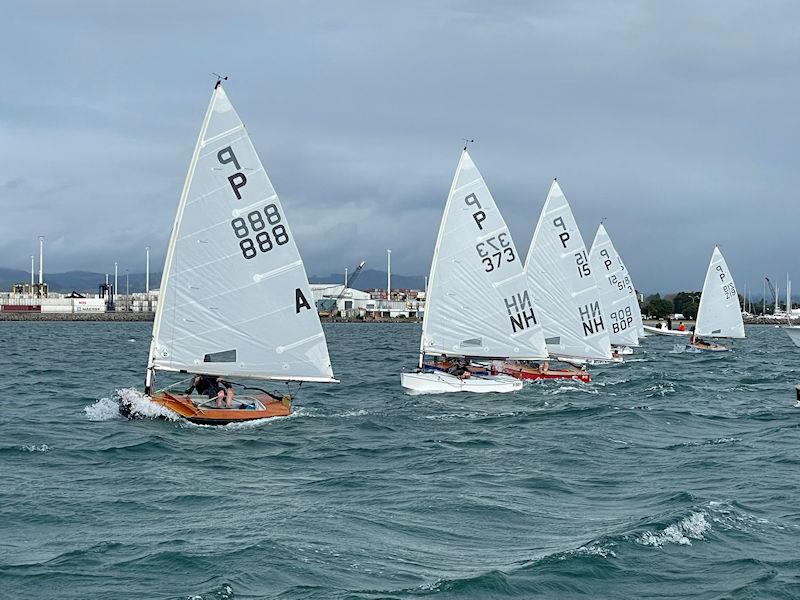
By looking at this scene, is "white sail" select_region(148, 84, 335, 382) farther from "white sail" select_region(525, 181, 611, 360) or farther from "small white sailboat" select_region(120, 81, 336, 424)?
"white sail" select_region(525, 181, 611, 360)

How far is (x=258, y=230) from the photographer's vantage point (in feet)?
96.2

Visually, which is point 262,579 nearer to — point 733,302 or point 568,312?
point 568,312

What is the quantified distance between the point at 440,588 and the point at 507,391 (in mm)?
25462

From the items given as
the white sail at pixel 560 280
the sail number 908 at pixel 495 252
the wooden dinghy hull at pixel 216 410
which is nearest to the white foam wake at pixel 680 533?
the wooden dinghy hull at pixel 216 410

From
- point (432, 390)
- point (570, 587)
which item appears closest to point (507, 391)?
point (432, 390)

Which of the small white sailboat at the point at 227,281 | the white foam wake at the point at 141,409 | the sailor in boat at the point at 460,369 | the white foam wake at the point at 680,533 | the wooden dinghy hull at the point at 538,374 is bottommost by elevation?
the white foam wake at the point at 680,533

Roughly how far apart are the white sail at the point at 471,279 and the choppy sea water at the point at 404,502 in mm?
3763

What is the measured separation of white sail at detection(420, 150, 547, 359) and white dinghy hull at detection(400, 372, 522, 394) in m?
1.12

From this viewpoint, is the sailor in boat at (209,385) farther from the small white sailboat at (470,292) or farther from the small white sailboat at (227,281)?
the small white sailboat at (470,292)

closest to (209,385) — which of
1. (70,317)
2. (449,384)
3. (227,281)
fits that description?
(227,281)

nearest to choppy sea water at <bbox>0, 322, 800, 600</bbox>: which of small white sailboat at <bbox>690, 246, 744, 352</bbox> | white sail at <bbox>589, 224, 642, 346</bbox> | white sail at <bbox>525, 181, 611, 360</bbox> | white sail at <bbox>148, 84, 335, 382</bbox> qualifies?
white sail at <bbox>148, 84, 335, 382</bbox>

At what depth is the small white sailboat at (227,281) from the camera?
28.7m

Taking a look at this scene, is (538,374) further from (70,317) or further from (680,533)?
(70,317)

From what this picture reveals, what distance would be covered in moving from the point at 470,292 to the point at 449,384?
3.65 meters
